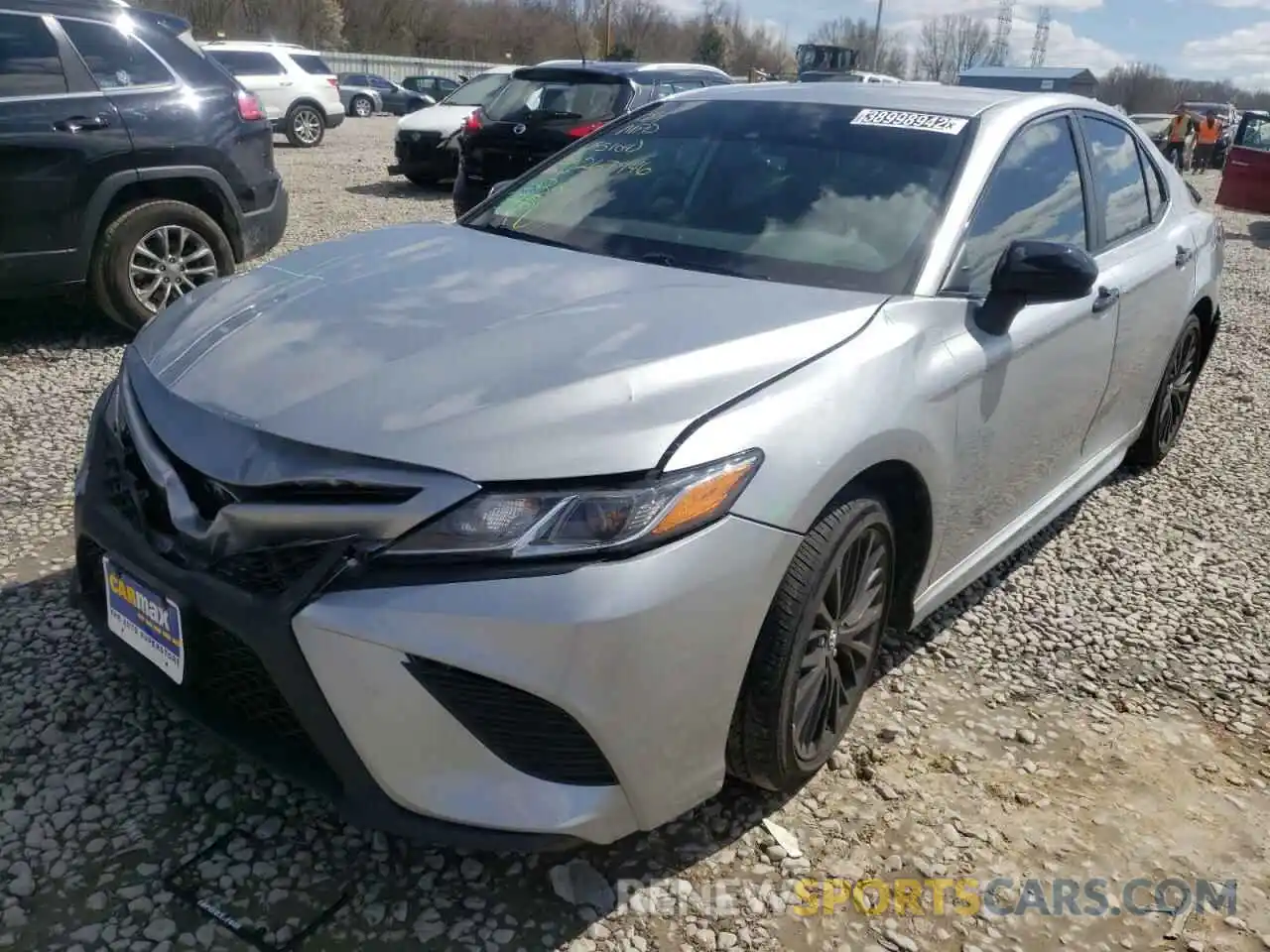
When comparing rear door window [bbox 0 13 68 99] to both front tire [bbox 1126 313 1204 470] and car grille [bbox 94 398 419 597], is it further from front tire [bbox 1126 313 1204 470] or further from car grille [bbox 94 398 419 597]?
front tire [bbox 1126 313 1204 470]

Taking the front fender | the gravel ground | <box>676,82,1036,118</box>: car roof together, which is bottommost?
the gravel ground

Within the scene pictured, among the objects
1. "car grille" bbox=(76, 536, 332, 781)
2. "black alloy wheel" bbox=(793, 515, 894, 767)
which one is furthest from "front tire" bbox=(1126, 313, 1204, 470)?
"car grille" bbox=(76, 536, 332, 781)

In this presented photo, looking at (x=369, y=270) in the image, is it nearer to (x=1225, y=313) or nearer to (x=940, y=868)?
(x=940, y=868)

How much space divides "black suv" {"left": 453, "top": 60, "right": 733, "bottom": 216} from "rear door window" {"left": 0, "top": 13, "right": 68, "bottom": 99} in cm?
413

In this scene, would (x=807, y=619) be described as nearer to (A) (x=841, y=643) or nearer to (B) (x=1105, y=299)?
(A) (x=841, y=643)

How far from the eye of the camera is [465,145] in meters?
10.1

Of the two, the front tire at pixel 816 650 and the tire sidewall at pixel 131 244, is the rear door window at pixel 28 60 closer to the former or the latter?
the tire sidewall at pixel 131 244

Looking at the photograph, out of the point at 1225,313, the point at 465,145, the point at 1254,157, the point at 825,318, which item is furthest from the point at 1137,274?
the point at 1254,157

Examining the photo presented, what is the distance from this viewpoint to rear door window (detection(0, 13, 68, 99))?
5.25 metres

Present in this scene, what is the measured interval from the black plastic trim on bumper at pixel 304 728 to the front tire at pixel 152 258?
401 centimetres

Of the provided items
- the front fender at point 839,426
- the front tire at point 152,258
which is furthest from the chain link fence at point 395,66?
the front fender at point 839,426

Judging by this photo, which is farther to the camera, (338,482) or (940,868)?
(940,868)

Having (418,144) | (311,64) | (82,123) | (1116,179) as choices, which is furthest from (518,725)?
(311,64)

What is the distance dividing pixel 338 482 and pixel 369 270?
3.65 ft
